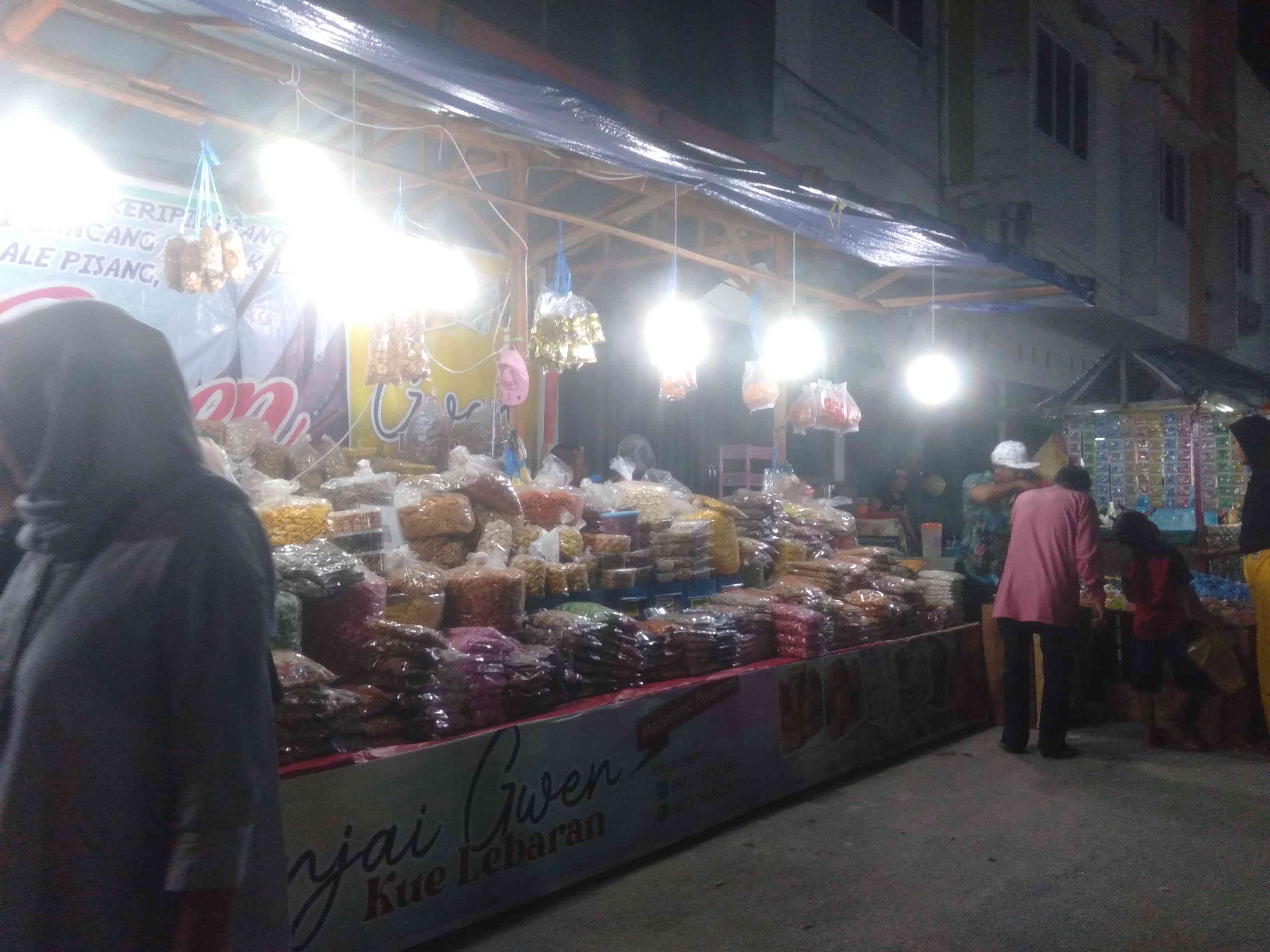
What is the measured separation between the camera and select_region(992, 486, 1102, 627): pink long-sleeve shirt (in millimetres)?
5457

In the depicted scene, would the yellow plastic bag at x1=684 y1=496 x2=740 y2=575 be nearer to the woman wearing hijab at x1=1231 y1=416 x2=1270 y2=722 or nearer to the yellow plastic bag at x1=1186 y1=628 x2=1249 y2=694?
the yellow plastic bag at x1=1186 y1=628 x2=1249 y2=694

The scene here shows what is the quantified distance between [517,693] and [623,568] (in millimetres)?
1162

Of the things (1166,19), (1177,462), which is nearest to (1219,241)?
(1166,19)

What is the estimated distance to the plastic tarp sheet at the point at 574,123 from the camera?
127 inches

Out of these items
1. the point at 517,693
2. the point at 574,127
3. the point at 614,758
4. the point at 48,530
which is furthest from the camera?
the point at 574,127

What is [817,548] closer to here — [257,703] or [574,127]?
[574,127]

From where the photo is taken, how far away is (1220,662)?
5.65 meters

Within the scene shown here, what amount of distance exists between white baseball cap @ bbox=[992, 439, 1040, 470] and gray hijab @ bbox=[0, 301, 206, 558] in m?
5.99

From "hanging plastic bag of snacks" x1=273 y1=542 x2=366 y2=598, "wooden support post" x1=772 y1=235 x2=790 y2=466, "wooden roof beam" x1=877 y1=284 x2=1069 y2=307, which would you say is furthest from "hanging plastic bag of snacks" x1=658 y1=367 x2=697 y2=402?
"hanging plastic bag of snacks" x1=273 y1=542 x2=366 y2=598

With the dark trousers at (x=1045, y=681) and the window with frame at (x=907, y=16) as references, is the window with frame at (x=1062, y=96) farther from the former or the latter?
the dark trousers at (x=1045, y=681)

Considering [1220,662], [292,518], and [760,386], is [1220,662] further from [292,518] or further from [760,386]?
[292,518]

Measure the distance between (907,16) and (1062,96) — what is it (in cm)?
310

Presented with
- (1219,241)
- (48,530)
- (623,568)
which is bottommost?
(623,568)

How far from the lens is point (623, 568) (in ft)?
15.0
